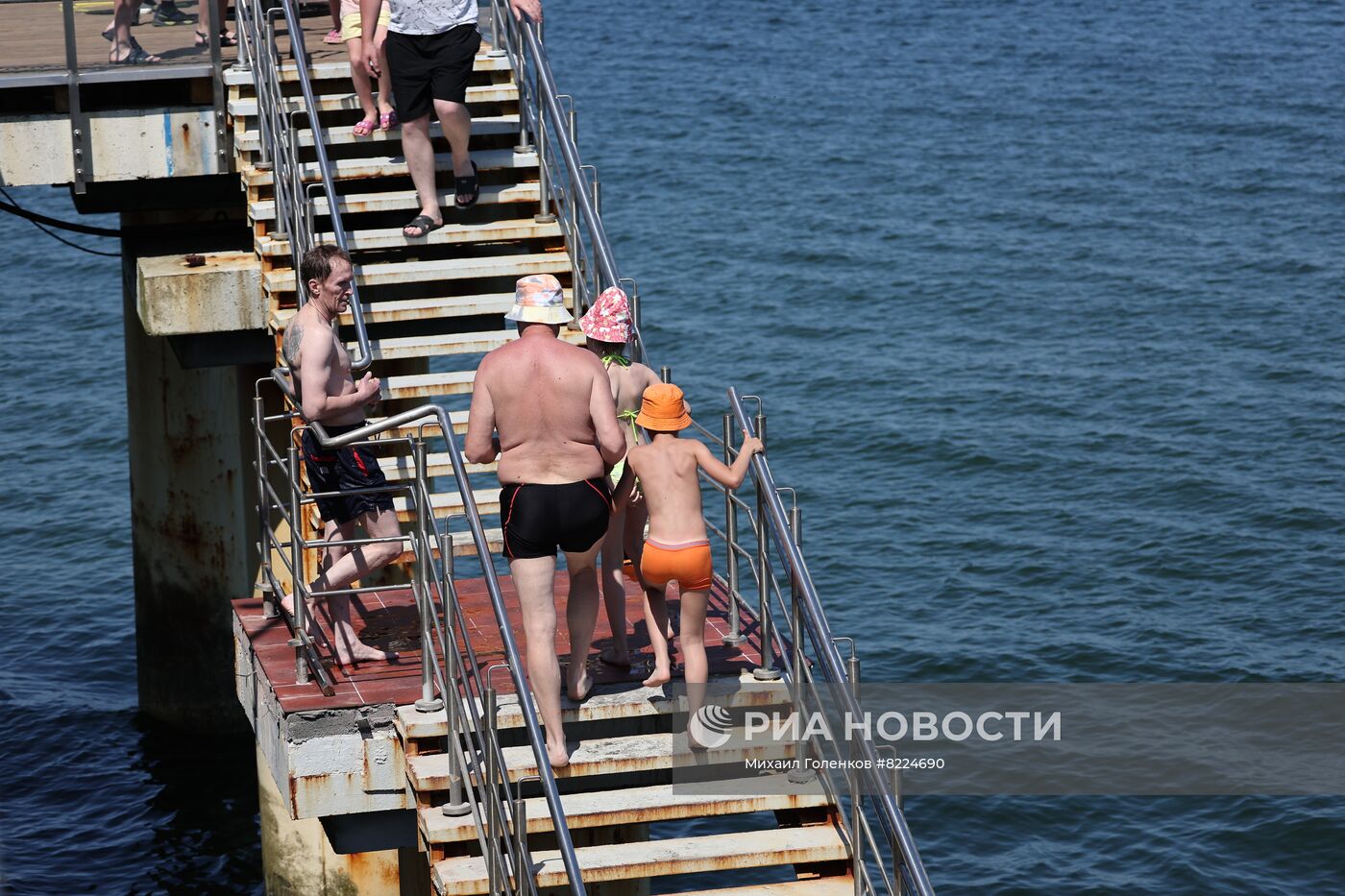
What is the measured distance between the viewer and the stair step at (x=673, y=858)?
24.8 feet

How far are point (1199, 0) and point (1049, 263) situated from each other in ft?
60.8

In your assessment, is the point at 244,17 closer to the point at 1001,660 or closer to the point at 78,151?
the point at 78,151

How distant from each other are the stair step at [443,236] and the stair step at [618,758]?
160 inches

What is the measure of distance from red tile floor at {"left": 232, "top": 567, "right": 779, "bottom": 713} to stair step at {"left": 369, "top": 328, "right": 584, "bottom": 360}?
4.58 feet

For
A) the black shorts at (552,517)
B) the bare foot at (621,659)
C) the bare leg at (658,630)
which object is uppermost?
the black shorts at (552,517)

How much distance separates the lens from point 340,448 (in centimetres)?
851

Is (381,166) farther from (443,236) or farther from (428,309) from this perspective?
(428,309)

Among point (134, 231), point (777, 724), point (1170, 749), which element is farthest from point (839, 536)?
point (777, 724)

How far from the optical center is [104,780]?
16625 mm

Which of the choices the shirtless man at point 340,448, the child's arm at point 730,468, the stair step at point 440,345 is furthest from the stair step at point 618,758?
the stair step at point 440,345

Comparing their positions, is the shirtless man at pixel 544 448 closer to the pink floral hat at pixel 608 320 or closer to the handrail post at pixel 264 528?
the pink floral hat at pixel 608 320

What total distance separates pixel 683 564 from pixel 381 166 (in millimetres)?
4919

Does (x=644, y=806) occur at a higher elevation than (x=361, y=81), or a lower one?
lower

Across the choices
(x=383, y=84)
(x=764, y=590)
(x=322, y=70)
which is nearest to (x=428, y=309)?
(x=383, y=84)
